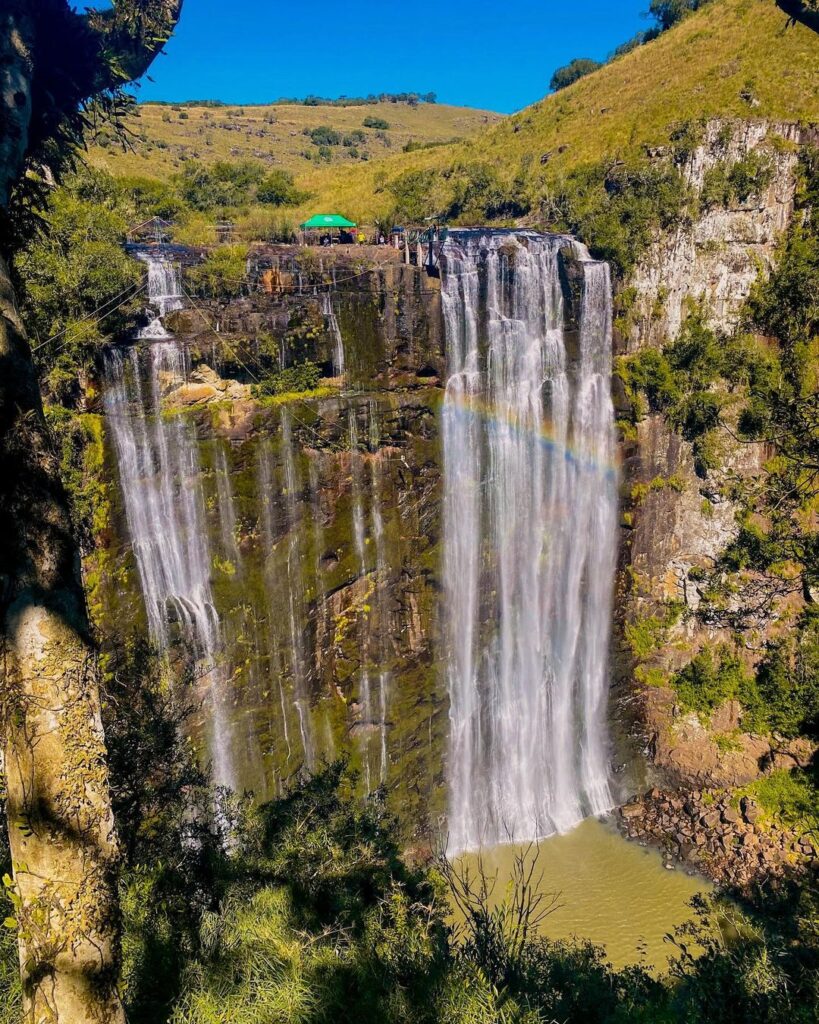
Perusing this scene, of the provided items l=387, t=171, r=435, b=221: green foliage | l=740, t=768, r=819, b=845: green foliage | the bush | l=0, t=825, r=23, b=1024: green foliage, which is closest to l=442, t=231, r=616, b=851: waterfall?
l=740, t=768, r=819, b=845: green foliage

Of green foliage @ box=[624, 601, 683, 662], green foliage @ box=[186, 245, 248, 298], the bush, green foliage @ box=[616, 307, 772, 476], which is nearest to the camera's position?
green foliage @ box=[186, 245, 248, 298]

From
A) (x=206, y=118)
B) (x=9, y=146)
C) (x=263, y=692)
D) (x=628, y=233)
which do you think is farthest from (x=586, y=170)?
(x=206, y=118)

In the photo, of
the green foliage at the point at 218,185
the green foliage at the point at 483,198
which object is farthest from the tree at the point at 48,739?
the green foliage at the point at 483,198

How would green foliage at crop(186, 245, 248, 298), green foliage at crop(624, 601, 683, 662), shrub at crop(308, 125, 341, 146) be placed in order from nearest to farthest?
green foliage at crop(186, 245, 248, 298)
green foliage at crop(624, 601, 683, 662)
shrub at crop(308, 125, 341, 146)

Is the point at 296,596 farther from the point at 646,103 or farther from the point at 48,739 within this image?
the point at 646,103

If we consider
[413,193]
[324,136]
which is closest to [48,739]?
[413,193]

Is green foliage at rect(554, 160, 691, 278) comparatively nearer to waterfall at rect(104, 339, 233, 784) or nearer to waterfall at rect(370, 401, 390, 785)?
waterfall at rect(370, 401, 390, 785)

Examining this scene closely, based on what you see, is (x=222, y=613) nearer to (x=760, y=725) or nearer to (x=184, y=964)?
(x=184, y=964)
